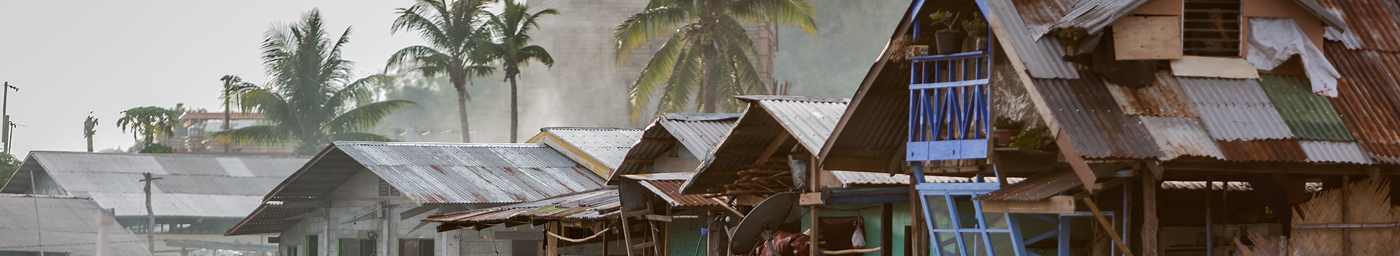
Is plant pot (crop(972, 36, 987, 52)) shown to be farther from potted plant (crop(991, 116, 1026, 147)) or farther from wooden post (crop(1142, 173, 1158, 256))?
wooden post (crop(1142, 173, 1158, 256))

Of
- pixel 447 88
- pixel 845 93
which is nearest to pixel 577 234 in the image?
pixel 845 93

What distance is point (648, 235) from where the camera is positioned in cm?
2091

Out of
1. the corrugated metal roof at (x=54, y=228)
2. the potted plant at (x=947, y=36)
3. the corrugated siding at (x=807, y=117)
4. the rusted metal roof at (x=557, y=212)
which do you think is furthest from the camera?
the corrugated metal roof at (x=54, y=228)

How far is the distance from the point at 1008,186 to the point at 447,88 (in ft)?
353

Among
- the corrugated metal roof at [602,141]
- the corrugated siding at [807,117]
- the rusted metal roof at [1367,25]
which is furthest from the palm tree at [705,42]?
the rusted metal roof at [1367,25]

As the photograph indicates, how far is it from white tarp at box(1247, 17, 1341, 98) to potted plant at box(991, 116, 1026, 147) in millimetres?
2005

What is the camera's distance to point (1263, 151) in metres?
11.0

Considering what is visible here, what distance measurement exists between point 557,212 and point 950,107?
8.67m

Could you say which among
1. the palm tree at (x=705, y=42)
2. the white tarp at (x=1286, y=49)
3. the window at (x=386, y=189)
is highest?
the palm tree at (x=705, y=42)

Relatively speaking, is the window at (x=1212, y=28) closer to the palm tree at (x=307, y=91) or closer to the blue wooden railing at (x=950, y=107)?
the blue wooden railing at (x=950, y=107)

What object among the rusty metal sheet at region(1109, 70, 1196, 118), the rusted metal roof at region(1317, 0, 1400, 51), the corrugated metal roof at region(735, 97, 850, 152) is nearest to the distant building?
the corrugated metal roof at region(735, 97, 850, 152)

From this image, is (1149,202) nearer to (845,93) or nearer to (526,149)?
(526,149)

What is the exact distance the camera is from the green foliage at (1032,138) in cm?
1172

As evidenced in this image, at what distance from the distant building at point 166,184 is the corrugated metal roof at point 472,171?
14.5m
